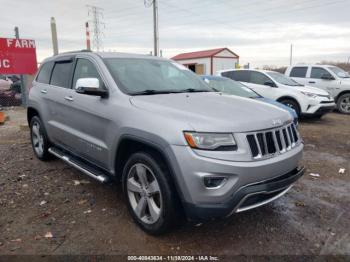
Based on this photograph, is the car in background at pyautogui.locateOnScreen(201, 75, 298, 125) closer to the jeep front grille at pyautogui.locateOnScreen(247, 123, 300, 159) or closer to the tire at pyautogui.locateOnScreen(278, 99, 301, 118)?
the tire at pyautogui.locateOnScreen(278, 99, 301, 118)

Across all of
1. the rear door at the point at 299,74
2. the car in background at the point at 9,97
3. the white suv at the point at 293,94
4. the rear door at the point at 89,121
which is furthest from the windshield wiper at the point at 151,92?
the car in background at the point at 9,97

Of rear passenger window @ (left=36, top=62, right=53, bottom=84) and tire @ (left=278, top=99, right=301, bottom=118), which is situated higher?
rear passenger window @ (left=36, top=62, right=53, bottom=84)

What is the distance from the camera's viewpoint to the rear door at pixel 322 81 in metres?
11.9

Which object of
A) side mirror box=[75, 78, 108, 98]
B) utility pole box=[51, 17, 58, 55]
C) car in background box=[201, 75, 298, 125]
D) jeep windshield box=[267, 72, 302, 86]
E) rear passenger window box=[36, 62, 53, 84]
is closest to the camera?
side mirror box=[75, 78, 108, 98]

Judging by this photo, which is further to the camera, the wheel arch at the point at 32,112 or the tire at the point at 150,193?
the wheel arch at the point at 32,112

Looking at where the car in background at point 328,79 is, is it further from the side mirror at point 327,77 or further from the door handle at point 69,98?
the door handle at point 69,98

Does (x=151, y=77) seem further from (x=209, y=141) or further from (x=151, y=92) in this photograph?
(x=209, y=141)

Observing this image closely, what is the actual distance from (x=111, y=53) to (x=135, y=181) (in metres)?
1.86

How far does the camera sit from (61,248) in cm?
295

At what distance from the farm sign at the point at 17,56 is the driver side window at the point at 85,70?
7.86 meters

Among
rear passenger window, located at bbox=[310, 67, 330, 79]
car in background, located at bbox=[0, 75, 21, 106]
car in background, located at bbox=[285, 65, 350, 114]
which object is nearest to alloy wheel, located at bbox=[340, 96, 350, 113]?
car in background, located at bbox=[285, 65, 350, 114]

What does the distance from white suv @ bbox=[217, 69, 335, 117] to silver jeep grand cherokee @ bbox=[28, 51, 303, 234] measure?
6.19 metres

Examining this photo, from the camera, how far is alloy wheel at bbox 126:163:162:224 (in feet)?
9.85

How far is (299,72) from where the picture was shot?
1280cm
